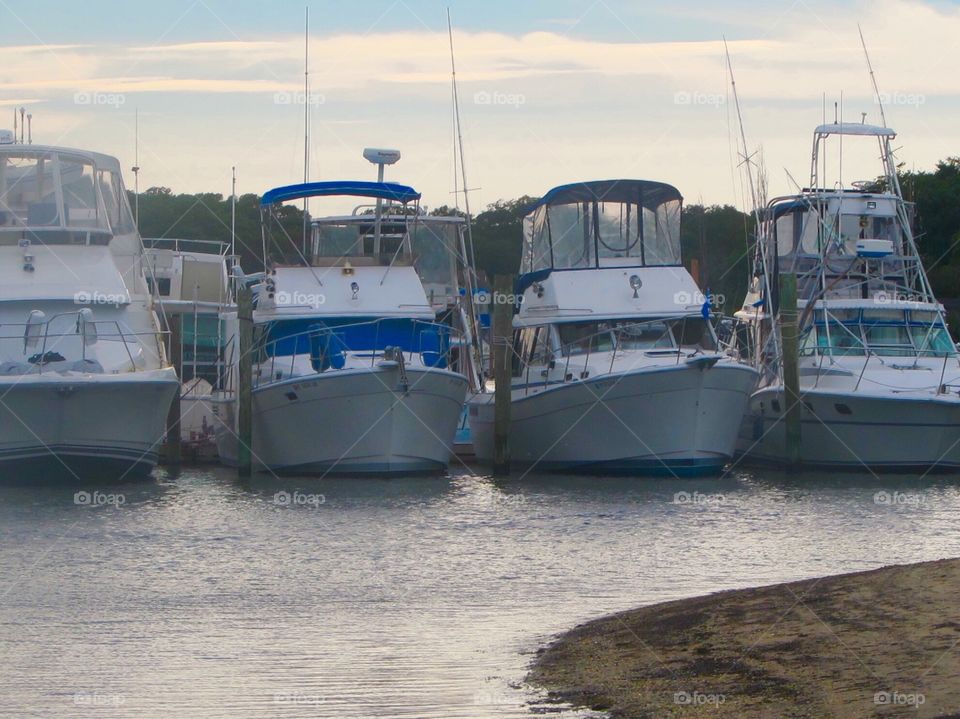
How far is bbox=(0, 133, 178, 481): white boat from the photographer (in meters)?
21.2

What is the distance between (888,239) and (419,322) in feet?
32.8

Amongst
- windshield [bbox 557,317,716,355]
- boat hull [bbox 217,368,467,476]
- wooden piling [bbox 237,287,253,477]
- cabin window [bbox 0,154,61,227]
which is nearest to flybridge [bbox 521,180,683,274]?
windshield [bbox 557,317,716,355]

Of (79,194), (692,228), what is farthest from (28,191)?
(692,228)

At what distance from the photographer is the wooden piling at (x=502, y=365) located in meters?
24.2

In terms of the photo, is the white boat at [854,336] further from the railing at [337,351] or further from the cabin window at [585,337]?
the railing at [337,351]

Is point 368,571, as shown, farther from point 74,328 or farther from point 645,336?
point 645,336

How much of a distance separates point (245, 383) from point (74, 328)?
9.32 feet

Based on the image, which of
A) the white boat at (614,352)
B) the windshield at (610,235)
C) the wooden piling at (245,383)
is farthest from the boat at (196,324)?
the windshield at (610,235)

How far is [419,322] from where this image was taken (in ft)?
79.8

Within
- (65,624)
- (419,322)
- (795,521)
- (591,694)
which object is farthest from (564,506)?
(591,694)

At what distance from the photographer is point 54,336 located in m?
21.7

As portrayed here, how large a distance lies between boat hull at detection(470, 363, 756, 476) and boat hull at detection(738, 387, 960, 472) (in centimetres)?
167

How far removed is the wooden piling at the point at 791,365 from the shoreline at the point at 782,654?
495 inches

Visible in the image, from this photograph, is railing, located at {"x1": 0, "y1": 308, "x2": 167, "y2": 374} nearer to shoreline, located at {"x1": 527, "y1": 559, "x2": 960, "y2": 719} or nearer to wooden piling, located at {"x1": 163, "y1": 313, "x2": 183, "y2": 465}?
wooden piling, located at {"x1": 163, "y1": 313, "x2": 183, "y2": 465}
